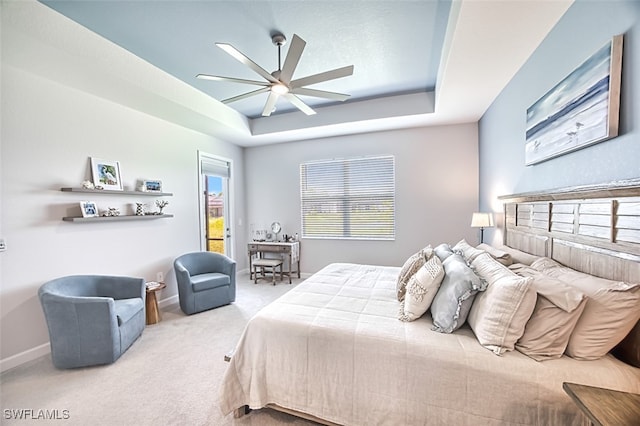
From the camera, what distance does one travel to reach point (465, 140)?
411 cm

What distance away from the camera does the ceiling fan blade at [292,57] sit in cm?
187

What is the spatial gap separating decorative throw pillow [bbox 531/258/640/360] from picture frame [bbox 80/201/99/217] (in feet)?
13.5

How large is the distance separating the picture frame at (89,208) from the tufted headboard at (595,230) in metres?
4.27

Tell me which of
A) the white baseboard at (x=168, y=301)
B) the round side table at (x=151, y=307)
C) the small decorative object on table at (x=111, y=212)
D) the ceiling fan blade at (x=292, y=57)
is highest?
the ceiling fan blade at (x=292, y=57)

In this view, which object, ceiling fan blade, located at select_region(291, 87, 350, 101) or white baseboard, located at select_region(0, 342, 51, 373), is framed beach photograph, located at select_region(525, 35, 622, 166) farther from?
white baseboard, located at select_region(0, 342, 51, 373)

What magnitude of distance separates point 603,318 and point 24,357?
4.23 m

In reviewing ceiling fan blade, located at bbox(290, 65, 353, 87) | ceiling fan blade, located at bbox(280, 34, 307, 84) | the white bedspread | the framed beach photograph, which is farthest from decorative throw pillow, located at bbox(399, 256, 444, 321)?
ceiling fan blade, located at bbox(280, 34, 307, 84)

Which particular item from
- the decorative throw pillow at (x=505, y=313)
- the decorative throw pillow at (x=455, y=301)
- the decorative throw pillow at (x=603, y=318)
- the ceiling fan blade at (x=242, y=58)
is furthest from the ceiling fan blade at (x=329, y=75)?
the decorative throw pillow at (x=603, y=318)

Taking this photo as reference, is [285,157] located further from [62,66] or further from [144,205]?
[62,66]

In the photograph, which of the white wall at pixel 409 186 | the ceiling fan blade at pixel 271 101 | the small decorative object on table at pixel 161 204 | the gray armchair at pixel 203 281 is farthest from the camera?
the white wall at pixel 409 186

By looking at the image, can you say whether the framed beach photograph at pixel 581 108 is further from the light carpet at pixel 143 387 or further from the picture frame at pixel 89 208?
the picture frame at pixel 89 208

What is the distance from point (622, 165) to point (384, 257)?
3447mm

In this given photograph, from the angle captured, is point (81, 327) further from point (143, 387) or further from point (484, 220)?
point (484, 220)

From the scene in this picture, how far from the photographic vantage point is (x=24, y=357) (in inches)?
91.4
